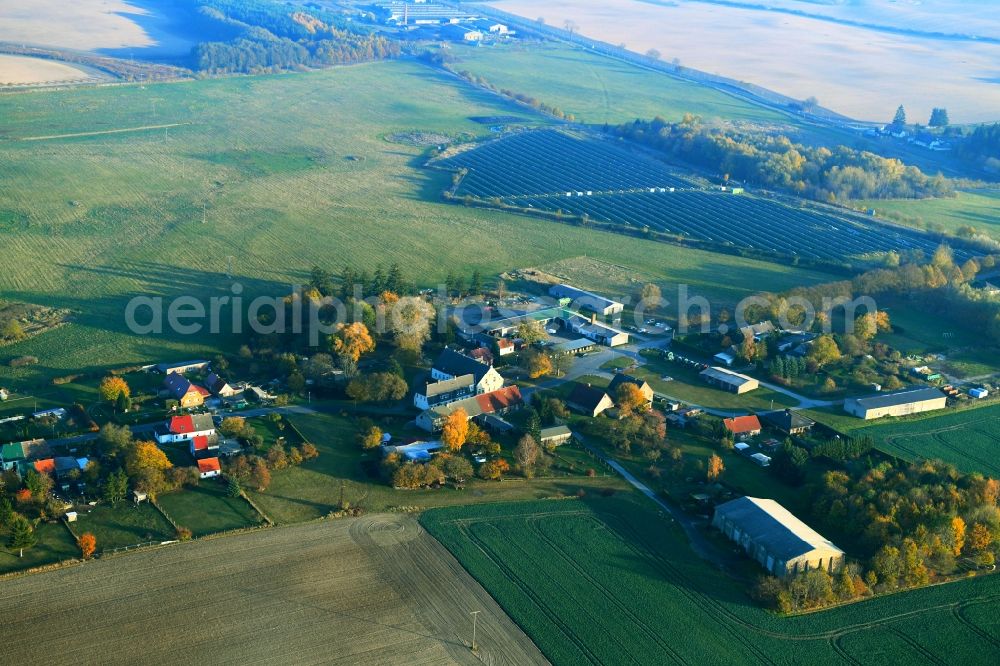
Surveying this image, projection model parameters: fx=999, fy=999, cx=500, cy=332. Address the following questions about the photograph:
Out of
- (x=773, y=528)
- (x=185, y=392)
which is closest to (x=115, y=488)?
(x=185, y=392)

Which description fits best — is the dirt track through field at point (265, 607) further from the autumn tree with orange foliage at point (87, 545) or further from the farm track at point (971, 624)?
the farm track at point (971, 624)

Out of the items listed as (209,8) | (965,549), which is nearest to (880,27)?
Result: (209,8)

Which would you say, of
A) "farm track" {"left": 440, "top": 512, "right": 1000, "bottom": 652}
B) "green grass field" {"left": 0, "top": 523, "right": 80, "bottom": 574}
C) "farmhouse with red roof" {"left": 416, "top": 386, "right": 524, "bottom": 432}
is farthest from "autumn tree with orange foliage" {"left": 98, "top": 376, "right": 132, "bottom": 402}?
"farm track" {"left": 440, "top": 512, "right": 1000, "bottom": 652}

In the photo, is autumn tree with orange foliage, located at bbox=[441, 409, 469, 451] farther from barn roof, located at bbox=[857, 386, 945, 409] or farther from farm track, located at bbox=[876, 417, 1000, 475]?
barn roof, located at bbox=[857, 386, 945, 409]

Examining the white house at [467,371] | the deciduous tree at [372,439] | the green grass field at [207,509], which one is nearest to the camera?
the green grass field at [207,509]

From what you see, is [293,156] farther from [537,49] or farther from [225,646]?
[537,49]

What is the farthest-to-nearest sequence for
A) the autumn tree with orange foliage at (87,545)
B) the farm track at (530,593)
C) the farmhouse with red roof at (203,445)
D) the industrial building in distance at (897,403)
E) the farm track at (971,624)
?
1. the industrial building in distance at (897,403)
2. the farmhouse with red roof at (203,445)
3. the autumn tree with orange foliage at (87,545)
4. the farm track at (971,624)
5. the farm track at (530,593)

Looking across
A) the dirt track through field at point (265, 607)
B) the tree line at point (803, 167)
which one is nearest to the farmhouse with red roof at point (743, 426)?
the dirt track through field at point (265, 607)
